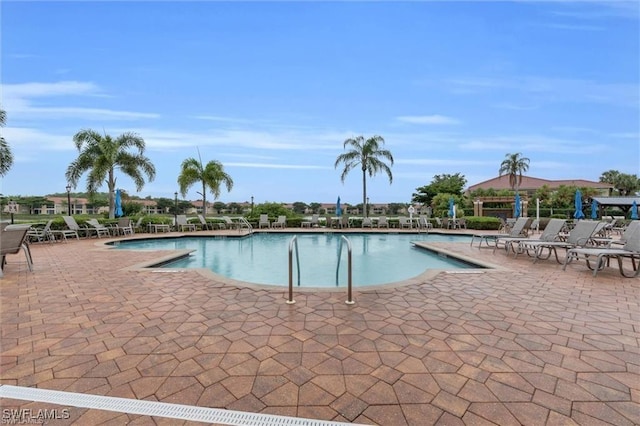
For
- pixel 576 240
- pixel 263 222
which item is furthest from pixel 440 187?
pixel 576 240

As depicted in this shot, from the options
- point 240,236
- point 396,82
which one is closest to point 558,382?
point 240,236

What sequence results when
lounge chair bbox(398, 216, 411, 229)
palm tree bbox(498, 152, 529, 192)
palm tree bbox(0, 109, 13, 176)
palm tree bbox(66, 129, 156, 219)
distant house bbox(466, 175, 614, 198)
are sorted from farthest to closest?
distant house bbox(466, 175, 614, 198) → palm tree bbox(498, 152, 529, 192) → lounge chair bbox(398, 216, 411, 229) → palm tree bbox(66, 129, 156, 219) → palm tree bbox(0, 109, 13, 176)

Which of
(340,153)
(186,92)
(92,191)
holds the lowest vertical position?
(92,191)

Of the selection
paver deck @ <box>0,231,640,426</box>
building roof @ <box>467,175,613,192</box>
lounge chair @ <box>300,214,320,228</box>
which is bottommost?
paver deck @ <box>0,231,640,426</box>

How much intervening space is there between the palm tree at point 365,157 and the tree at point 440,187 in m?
20.5

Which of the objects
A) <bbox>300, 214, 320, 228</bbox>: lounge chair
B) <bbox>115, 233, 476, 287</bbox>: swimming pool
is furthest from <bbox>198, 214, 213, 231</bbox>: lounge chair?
<bbox>300, 214, 320, 228</bbox>: lounge chair

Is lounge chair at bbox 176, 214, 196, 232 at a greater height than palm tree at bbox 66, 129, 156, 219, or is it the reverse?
palm tree at bbox 66, 129, 156, 219

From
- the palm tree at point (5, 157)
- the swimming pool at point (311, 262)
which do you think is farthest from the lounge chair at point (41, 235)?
the palm tree at point (5, 157)

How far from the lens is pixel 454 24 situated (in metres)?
10.1

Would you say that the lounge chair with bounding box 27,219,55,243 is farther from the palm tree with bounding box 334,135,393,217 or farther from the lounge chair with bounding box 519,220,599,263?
the lounge chair with bounding box 519,220,599,263

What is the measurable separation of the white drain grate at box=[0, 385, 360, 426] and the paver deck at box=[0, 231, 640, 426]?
0.05m

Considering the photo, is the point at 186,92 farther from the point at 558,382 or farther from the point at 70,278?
the point at 558,382

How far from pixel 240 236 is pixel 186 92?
25.1ft

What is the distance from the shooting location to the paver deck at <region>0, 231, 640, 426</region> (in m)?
1.74
